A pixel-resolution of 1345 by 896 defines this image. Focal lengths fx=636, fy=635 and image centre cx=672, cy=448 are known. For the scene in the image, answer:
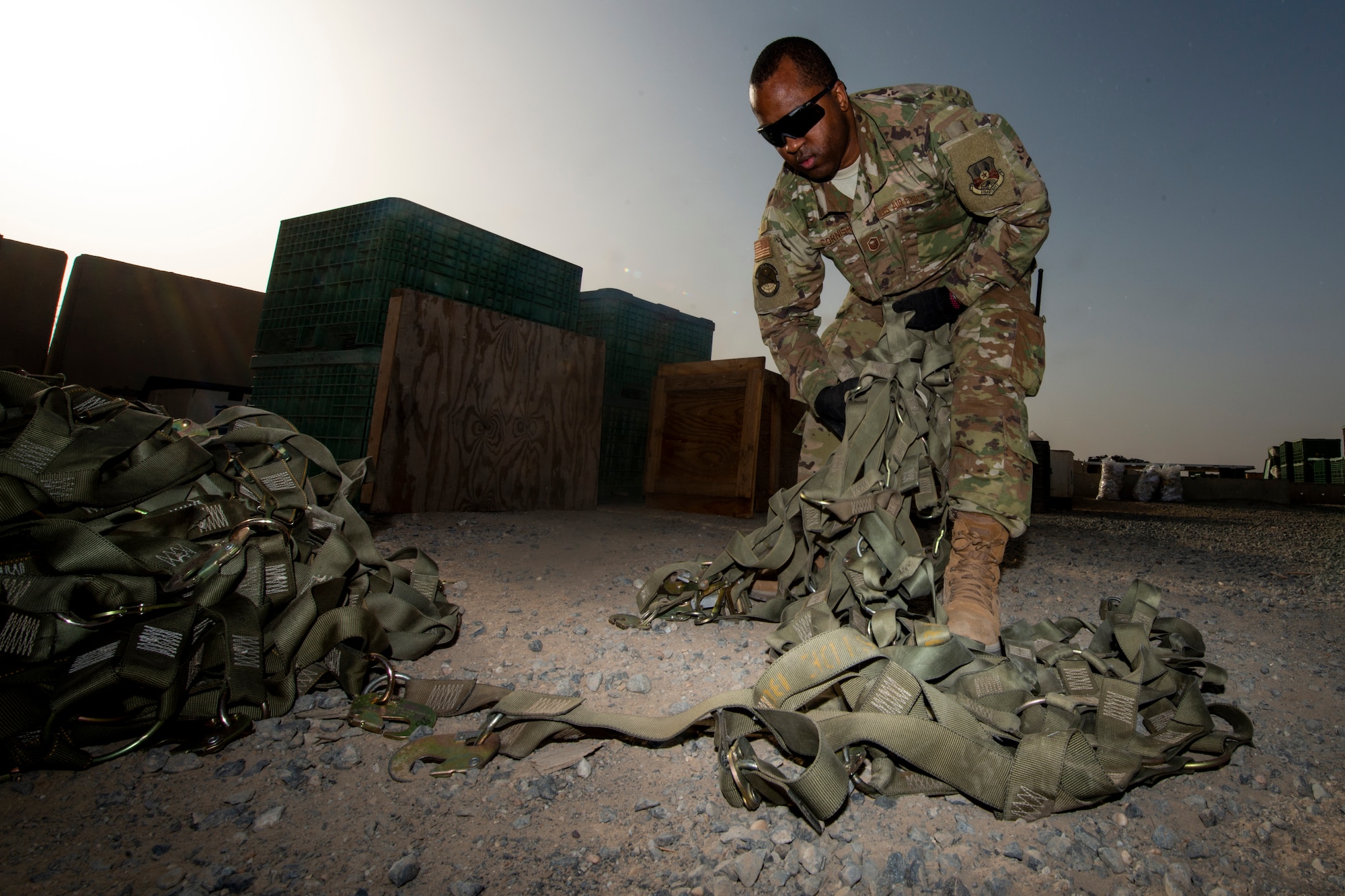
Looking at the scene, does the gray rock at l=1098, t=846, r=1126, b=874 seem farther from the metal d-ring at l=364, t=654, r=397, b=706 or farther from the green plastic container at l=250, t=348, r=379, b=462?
the green plastic container at l=250, t=348, r=379, b=462

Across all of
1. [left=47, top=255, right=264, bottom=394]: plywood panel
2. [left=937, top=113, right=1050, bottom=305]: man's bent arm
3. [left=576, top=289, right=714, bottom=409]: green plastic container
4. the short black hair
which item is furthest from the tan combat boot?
[left=47, top=255, right=264, bottom=394]: plywood panel

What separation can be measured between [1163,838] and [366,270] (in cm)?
381

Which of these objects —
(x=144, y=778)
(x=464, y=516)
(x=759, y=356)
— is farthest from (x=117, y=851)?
(x=759, y=356)

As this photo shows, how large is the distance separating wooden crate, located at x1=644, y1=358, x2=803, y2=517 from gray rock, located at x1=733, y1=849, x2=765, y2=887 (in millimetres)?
3331

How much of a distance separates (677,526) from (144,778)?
2.80 meters

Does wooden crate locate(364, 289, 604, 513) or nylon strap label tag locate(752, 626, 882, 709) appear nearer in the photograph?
nylon strap label tag locate(752, 626, 882, 709)

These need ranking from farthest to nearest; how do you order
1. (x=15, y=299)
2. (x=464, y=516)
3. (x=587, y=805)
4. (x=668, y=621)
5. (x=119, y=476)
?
(x=15, y=299)
(x=464, y=516)
(x=668, y=621)
(x=119, y=476)
(x=587, y=805)

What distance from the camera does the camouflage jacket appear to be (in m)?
1.91

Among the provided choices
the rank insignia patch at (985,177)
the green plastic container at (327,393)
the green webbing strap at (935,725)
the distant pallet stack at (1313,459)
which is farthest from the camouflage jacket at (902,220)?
the distant pallet stack at (1313,459)

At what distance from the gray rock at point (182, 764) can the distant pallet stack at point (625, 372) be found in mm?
3868

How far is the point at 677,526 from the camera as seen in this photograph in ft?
11.8

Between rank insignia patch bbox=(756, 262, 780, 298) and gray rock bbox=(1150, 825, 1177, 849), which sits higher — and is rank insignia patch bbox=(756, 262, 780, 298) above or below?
above

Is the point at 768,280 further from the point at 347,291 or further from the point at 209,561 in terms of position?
the point at 347,291

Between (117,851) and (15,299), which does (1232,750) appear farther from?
(15,299)
